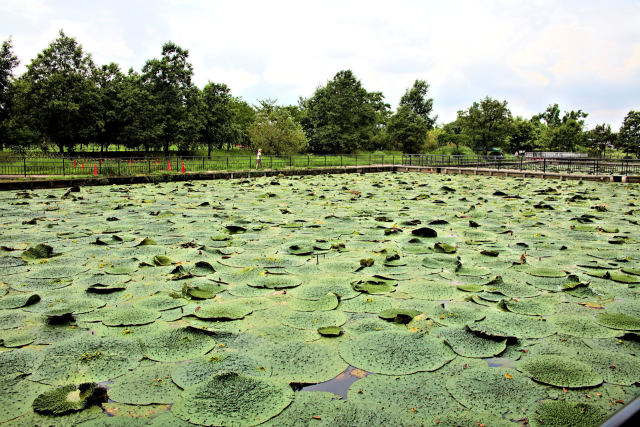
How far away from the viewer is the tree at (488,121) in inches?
1652

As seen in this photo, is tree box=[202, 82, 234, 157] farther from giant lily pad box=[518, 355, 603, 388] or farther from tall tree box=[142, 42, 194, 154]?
giant lily pad box=[518, 355, 603, 388]

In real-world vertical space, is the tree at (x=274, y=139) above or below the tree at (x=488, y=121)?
below

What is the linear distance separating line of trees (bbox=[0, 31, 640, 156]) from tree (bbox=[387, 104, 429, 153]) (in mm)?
106

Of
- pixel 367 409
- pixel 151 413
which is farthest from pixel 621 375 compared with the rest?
pixel 151 413

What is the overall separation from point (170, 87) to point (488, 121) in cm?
2943

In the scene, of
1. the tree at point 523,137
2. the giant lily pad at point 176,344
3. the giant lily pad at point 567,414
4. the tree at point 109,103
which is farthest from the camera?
the tree at point 523,137

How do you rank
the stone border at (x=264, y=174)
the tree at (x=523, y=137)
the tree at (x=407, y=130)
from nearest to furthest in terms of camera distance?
1. the stone border at (x=264, y=174)
2. the tree at (x=407, y=130)
3. the tree at (x=523, y=137)

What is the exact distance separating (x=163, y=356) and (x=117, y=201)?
7196 mm

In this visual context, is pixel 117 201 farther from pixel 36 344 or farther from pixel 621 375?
pixel 621 375

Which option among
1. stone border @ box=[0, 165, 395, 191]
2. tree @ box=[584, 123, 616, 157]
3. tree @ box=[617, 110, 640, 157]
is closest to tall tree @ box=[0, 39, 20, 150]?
stone border @ box=[0, 165, 395, 191]

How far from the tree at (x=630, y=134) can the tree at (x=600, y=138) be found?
6.81m

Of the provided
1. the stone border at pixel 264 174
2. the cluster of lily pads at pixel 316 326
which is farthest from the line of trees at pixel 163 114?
the cluster of lily pads at pixel 316 326

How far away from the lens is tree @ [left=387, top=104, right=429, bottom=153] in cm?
4116

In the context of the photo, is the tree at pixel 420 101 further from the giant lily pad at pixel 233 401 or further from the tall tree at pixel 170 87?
the giant lily pad at pixel 233 401
